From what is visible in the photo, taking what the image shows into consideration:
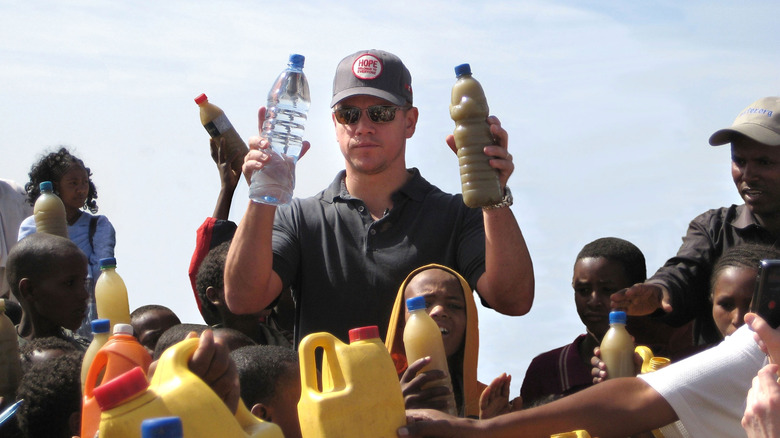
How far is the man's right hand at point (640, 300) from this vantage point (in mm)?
4281

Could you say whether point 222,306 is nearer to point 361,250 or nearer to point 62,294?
point 62,294

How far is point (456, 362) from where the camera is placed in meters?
4.14

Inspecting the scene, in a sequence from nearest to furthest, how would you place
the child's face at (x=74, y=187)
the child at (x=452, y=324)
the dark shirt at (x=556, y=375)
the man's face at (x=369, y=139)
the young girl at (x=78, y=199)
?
the child at (x=452, y=324) → the man's face at (x=369, y=139) → the dark shirt at (x=556, y=375) → the young girl at (x=78, y=199) → the child's face at (x=74, y=187)

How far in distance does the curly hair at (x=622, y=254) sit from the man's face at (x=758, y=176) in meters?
0.88

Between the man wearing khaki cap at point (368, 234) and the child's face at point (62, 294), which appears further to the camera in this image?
the child's face at point (62, 294)

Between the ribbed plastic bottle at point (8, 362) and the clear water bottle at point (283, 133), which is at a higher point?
the clear water bottle at point (283, 133)

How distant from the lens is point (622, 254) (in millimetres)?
5465

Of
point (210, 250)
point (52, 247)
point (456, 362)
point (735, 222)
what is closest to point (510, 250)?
point (456, 362)

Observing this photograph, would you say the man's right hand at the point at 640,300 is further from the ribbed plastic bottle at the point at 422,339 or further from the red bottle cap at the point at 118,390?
the red bottle cap at the point at 118,390

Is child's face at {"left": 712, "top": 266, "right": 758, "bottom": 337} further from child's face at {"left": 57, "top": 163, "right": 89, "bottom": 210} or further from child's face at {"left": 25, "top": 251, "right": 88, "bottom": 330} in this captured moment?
child's face at {"left": 57, "top": 163, "right": 89, "bottom": 210}

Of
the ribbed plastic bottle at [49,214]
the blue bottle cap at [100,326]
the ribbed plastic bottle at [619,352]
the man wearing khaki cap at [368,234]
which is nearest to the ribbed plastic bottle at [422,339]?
the man wearing khaki cap at [368,234]

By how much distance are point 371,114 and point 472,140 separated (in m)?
0.57

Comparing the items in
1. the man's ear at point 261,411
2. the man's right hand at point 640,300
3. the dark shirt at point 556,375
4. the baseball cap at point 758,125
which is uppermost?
the baseball cap at point 758,125

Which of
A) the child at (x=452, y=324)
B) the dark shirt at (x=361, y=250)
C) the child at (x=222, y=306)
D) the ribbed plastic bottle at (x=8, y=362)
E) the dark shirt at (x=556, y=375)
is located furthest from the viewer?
the child at (x=222, y=306)
